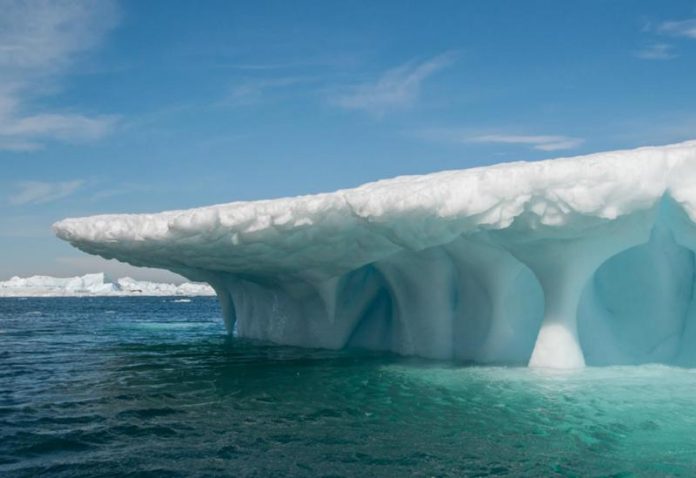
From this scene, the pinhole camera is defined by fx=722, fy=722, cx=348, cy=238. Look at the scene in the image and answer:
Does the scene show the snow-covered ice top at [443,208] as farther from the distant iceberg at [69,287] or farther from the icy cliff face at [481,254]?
the distant iceberg at [69,287]

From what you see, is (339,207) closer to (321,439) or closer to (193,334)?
(321,439)

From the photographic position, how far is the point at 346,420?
976 cm

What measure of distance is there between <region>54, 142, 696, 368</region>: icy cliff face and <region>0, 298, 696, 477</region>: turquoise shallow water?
1.46m

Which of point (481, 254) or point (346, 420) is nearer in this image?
point (346, 420)

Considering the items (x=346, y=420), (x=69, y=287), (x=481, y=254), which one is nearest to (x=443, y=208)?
(x=481, y=254)

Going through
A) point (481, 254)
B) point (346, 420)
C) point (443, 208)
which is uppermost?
point (443, 208)

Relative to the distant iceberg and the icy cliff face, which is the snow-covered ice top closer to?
the icy cliff face

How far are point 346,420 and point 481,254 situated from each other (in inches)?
242

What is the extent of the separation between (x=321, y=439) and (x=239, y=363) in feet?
26.1

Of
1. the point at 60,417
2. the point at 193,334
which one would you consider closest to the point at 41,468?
the point at 60,417

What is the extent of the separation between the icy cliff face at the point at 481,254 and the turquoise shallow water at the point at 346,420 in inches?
57.5

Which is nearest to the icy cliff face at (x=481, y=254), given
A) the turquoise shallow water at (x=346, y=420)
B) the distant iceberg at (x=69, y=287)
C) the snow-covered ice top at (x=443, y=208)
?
the snow-covered ice top at (x=443, y=208)

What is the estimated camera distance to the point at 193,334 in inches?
1070

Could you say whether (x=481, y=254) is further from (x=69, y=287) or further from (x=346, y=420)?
(x=69, y=287)
